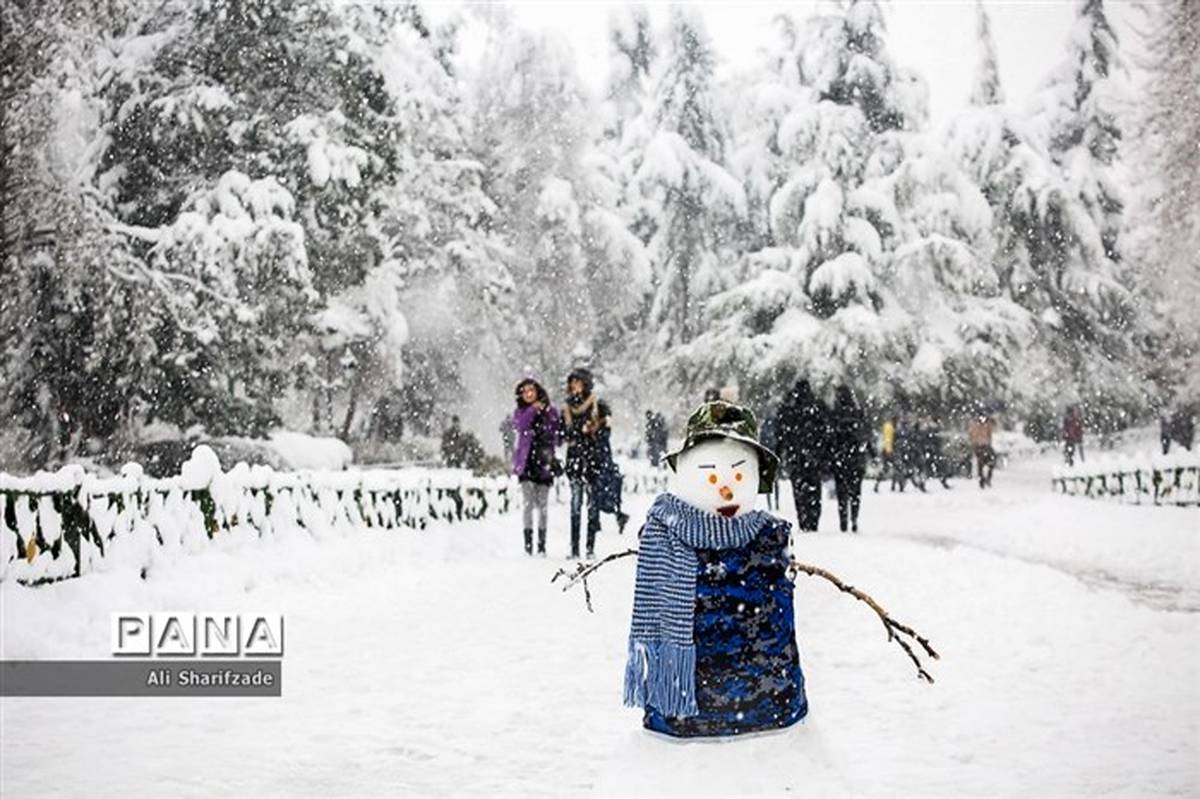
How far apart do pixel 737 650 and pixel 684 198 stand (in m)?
18.9

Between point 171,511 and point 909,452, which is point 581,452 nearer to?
point 171,511

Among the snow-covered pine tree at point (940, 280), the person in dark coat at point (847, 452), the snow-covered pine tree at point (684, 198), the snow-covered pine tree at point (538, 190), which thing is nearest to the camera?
the person in dark coat at point (847, 452)

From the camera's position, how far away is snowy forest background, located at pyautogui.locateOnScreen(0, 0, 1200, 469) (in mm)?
8602

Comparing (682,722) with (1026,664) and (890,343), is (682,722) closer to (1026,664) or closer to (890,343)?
(1026,664)

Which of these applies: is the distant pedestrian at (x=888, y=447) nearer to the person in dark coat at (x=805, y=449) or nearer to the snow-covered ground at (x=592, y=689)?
the person in dark coat at (x=805, y=449)

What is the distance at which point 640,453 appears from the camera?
2417 centimetres

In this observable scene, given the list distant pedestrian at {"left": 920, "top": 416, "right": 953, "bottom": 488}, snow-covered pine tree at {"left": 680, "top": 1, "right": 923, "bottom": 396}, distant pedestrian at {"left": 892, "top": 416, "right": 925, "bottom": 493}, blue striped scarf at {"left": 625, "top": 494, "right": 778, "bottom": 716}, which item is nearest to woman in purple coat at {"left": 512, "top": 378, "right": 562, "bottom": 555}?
blue striped scarf at {"left": 625, "top": 494, "right": 778, "bottom": 716}

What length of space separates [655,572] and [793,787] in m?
0.58

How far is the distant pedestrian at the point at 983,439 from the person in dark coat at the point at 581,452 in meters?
8.62

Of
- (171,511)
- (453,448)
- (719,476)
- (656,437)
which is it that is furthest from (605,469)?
(656,437)

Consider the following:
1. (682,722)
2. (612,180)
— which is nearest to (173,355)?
(682,722)

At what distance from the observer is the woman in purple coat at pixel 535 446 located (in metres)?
8.59

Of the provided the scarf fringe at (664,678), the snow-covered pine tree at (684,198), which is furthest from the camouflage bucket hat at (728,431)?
the snow-covered pine tree at (684,198)

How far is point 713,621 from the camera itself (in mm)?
2586
